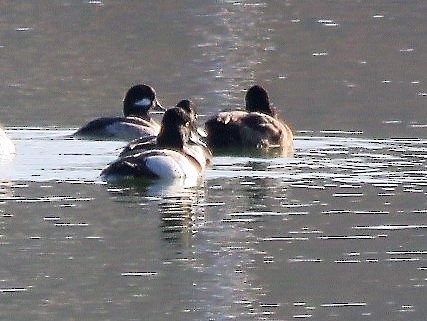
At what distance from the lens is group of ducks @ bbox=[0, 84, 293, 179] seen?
16.9m

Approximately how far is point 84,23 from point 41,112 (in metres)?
17.2

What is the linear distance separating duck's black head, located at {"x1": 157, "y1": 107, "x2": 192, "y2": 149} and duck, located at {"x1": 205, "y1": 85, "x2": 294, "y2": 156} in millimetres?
1672

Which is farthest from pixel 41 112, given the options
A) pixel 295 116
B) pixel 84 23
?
pixel 84 23

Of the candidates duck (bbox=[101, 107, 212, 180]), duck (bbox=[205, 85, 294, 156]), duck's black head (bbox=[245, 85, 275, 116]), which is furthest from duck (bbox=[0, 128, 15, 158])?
duck's black head (bbox=[245, 85, 275, 116])

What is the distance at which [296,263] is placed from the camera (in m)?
13.1

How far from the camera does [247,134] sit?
19.9m

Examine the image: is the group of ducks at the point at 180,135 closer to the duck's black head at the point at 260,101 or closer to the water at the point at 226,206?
the duck's black head at the point at 260,101

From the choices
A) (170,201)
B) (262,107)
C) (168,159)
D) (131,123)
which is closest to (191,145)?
(168,159)

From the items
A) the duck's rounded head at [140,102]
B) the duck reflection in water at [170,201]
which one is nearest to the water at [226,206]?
the duck reflection in water at [170,201]

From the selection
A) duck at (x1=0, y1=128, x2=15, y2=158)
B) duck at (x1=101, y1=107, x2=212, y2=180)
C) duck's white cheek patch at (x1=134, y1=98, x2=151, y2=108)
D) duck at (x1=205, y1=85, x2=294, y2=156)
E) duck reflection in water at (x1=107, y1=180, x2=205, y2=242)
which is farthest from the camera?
duck's white cheek patch at (x1=134, y1=98, x2=151, y2=108)

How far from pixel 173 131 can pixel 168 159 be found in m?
0.93

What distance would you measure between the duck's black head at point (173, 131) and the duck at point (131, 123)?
8.47 feet

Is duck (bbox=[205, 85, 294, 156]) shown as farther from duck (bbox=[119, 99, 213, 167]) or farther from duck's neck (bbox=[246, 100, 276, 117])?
duck's neck (bbox=[246, 100, 276, 117])

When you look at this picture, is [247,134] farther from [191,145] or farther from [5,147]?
[5,147]
